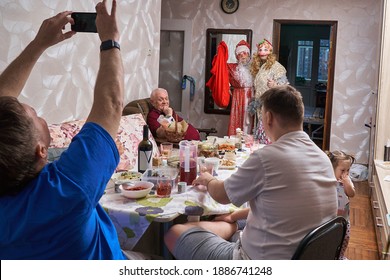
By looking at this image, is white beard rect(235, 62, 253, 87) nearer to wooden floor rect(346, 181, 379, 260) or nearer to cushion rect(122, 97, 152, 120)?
cushion rect(122, 97, 152, 120)

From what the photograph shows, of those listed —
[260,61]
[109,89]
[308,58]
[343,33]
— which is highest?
[343,33]

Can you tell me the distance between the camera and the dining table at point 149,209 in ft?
5.80

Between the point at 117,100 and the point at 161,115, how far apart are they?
10.0 feet

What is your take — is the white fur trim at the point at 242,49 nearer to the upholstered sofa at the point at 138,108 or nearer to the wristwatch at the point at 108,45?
the upholstered sofa at the point at 138,108

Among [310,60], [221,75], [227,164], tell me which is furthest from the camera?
[310,60]

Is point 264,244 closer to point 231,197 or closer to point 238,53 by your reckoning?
point 231,197

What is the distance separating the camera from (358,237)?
3420 mm

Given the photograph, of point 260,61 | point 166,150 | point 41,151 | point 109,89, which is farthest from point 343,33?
Answer: point 41,151

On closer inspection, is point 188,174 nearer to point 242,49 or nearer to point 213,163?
point 213,163

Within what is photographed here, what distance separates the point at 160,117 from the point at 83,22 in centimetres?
265

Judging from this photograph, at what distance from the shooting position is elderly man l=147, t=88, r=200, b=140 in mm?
4035

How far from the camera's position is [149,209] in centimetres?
180

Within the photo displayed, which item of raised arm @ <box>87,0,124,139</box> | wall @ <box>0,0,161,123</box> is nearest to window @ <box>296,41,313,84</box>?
wall @ <box>0,0,161,123</box>
